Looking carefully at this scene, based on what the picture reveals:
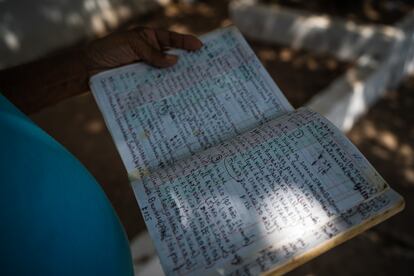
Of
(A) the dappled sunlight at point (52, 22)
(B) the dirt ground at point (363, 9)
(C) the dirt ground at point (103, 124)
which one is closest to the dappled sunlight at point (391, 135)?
(C) the dirt ground at point (103, 124)

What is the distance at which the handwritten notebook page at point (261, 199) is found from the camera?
2.56 feet

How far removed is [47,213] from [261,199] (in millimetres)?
444

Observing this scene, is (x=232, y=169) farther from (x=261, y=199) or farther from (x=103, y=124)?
(x=103, y=124)

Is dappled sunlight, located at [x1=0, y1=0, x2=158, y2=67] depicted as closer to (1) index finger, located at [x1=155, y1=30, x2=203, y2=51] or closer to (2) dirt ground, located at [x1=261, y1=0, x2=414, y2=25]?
(2) dirt ground, located at [x1=261, y1=0, x2=414, y2=25]

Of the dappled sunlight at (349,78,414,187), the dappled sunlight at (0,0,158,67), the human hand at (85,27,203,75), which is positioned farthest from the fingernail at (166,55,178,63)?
the dappled sunlight at (0,0,158,67)

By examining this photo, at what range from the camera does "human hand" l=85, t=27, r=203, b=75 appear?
120cm

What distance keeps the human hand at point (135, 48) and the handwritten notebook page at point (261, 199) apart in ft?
1.30

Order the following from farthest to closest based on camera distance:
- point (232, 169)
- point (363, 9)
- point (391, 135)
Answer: point (363, 9) → point (391, 135) → point (232, 169)

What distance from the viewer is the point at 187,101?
3.72 ft

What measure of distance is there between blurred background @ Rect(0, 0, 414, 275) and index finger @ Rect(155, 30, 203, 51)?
1.10 m

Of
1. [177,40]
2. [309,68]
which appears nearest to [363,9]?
[309,68]

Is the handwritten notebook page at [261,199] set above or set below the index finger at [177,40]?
below

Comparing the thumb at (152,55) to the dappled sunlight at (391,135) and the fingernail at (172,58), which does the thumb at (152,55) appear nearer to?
the fingernail at (172,58)

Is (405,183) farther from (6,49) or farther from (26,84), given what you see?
(6,49)
